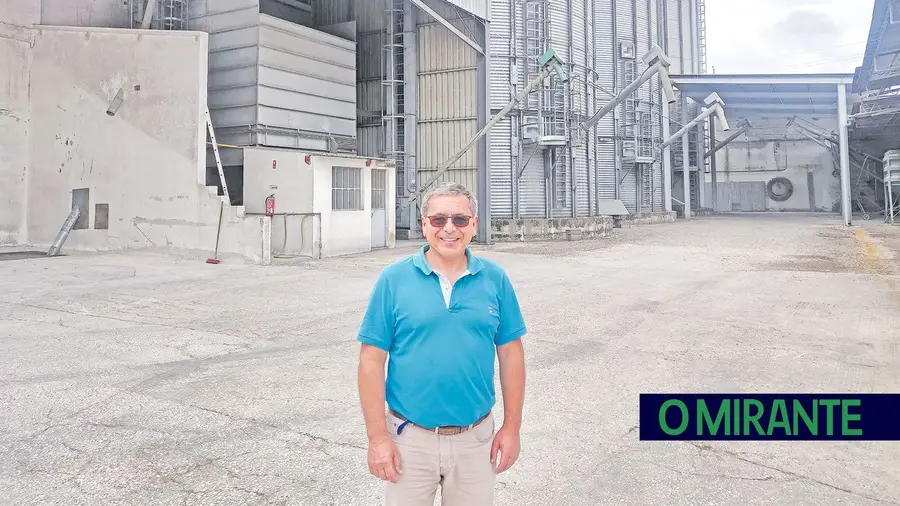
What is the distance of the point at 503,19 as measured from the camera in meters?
28.0

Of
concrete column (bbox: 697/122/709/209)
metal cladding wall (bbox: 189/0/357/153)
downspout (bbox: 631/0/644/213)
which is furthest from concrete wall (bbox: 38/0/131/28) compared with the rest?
concrete column (bbox: 697/122/709/209)

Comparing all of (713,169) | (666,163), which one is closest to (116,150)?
(666,163)

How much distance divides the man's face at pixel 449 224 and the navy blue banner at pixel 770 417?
2843mm

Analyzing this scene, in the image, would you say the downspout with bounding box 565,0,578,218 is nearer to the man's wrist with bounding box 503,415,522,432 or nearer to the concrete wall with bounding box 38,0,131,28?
the concrete wall with bounding box 38,0,131,28

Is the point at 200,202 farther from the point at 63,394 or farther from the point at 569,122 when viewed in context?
the point at 569,122

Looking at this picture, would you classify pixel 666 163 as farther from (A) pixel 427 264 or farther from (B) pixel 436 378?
(B) pixel 436 378

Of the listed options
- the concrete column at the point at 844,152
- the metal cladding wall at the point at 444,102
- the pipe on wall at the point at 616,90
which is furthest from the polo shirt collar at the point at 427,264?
the concrete column at the point at 844,152

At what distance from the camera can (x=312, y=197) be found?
60.2 ft

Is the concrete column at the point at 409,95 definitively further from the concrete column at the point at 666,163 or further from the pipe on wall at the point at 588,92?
the concrete column at the point at 666,163

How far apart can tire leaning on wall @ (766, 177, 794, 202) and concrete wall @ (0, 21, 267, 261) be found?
164ft

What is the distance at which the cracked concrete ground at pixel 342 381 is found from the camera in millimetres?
3789

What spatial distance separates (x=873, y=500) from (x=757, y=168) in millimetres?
56438

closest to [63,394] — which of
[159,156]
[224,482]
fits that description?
[224,482]

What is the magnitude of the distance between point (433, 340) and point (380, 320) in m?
0.24
